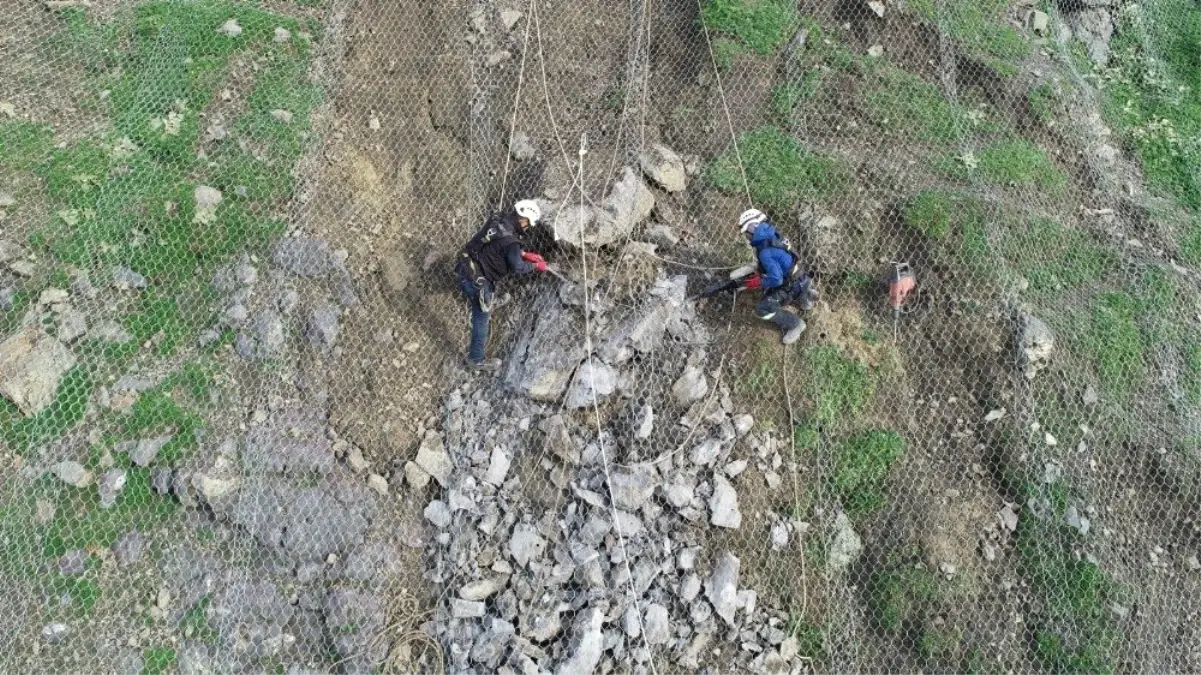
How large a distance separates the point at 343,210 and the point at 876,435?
458cm

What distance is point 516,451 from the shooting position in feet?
21.2

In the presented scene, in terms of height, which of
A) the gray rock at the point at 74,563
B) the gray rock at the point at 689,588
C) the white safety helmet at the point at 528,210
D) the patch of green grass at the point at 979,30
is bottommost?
the gray rock at the point at 74,563

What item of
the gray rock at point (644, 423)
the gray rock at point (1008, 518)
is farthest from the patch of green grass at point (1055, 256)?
the gray rock at point (644, 423)

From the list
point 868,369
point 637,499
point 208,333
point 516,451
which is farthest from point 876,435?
point 208,333

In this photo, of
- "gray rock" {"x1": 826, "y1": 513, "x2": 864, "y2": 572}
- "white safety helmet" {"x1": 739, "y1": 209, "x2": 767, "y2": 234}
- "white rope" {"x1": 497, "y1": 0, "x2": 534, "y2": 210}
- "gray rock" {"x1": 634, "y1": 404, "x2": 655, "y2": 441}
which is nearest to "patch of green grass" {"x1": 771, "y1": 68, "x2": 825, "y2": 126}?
"white safety helmet" {"x1": 739, "y1": 209, "x2": 767, "y2": 234}

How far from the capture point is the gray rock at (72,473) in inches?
234

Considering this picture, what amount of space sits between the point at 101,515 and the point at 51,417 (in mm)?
820

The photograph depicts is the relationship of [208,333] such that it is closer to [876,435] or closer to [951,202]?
[876,435]

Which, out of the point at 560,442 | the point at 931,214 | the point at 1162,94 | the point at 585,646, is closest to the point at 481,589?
the point at 585,646

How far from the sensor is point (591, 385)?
6.52 meters

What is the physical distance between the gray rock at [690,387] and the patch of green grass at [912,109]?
10.1 ft

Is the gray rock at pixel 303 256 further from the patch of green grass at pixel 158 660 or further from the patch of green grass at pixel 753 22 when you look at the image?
the patch of green grass at pixel 753 22

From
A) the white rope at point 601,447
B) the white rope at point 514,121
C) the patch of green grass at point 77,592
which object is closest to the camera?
the patch of green grass at point 77,592

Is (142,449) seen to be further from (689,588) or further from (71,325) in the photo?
(689,588)
